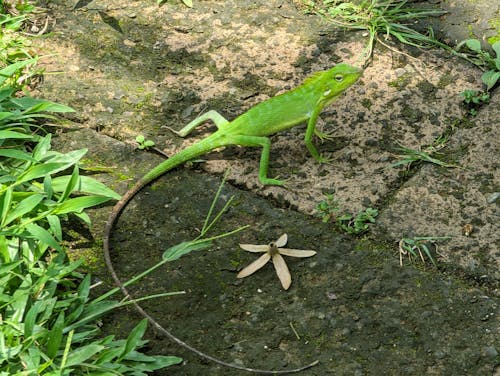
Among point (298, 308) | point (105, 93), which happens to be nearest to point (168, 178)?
point (105, 93)

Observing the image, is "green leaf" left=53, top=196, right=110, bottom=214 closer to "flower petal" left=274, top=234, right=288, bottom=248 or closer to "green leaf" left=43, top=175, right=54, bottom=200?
"green leaf" left=43, top=175, right=54, bottom=200

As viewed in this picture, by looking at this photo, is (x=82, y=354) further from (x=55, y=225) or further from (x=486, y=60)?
(x=486, y=60)

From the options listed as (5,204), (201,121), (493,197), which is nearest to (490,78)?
(493,197)

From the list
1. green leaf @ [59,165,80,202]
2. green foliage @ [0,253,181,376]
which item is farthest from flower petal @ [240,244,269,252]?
green leaf @ [59,165,80,202]

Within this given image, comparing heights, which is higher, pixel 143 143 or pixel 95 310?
pixel 143 143

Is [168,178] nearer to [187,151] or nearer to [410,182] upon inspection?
[187,151]

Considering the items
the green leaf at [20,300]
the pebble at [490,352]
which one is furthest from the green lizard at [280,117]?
the pebble at [490,352]
